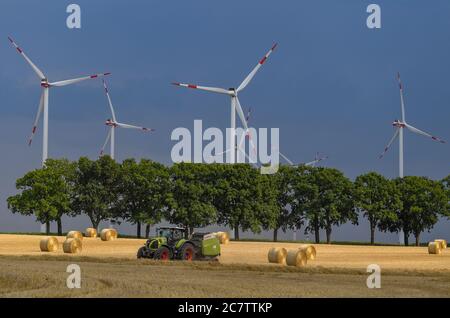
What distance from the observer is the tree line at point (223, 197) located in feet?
354

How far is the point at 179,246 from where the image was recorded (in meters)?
43.4

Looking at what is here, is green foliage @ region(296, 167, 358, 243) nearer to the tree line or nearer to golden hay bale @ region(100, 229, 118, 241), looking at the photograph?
the tree line

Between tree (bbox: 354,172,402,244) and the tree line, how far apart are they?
0.15 metres

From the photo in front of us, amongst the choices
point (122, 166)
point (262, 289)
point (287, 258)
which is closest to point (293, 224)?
point (122, 166)

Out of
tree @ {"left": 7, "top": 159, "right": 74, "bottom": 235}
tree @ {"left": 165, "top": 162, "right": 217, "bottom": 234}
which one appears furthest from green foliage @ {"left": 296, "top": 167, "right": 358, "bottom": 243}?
tree @ {"left": 7, "top": 159, "right": 74, "bottom": 235}

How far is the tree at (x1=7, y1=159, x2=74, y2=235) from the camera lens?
107 metres

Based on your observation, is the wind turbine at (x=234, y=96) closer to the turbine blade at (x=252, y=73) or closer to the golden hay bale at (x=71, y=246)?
the turbine blade at (x=252, y=73)

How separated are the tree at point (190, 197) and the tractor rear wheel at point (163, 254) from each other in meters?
61.6

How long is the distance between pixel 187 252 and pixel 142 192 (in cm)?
6754

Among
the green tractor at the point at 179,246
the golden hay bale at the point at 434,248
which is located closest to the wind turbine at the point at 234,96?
the golden hay bale at the point at 434,248
